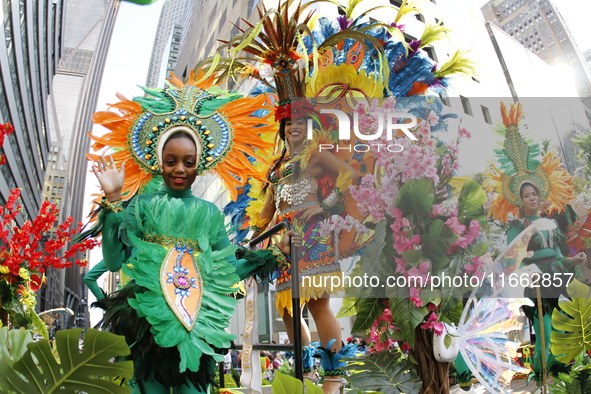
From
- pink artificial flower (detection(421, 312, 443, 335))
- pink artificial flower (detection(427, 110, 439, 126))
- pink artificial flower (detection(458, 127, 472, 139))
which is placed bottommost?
pink artificial flower (detection(421, 312, 443, 335))

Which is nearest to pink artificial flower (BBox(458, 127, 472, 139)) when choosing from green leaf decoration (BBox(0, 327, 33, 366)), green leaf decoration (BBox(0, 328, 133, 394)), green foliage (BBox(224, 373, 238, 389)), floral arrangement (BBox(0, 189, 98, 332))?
green leaf decoration (BBox(0, 328, 133, 394))

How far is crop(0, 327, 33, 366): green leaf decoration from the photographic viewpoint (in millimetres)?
1098

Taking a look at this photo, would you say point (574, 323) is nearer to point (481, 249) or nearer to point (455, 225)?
point (481, 249)

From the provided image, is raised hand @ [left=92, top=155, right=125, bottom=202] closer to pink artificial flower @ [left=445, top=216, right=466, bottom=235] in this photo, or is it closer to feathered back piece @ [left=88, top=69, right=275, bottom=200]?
feathered back piece @ [left=88, top=69, right=275, bottom=200]

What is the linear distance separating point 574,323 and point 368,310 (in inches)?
31.0

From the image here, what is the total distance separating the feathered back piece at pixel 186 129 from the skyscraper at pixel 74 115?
6667 cm

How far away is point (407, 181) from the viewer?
74.9 inches

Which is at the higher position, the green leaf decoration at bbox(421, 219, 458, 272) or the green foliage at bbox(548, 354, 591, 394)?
the green leaf decoration at bbox(421, 219, 458, 272)

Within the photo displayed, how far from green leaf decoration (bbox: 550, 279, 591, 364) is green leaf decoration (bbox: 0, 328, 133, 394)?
1.54 m

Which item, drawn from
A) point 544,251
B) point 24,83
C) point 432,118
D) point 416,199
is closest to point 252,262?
point 416,199

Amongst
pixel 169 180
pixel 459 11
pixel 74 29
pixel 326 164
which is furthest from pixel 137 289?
pixel 74 29

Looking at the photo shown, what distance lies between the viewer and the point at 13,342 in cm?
112

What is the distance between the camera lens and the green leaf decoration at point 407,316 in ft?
6.06

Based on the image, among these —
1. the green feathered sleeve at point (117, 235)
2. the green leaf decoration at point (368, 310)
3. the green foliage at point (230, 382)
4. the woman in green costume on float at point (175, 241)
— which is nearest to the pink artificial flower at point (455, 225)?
the green leaf decoration at point (368, 310)
